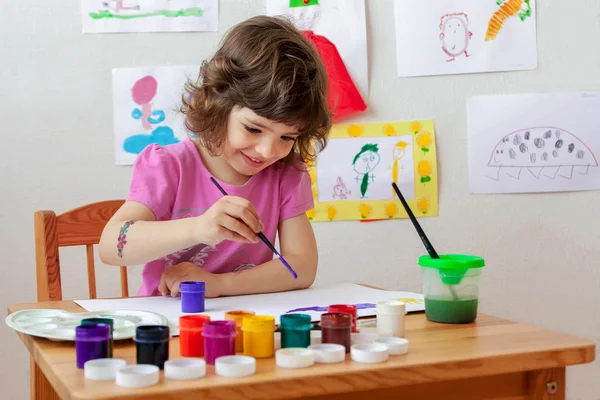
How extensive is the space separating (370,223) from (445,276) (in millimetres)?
1027

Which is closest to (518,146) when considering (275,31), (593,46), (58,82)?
(593,46)

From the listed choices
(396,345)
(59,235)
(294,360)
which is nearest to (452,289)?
(396,345)

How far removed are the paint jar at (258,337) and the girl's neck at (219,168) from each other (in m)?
0.70

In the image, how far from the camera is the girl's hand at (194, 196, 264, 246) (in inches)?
38.8

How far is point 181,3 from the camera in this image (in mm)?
1820

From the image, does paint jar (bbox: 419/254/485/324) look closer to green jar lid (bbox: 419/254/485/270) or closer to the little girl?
green jar lid (bbox: 419/254/485/270)

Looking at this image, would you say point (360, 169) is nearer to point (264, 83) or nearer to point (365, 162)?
point (365, 162)

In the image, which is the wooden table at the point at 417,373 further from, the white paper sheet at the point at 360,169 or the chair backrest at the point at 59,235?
the white paper sheet at the point at 360,169

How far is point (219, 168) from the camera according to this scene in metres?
1.37

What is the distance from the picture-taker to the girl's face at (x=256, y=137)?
1184 mm

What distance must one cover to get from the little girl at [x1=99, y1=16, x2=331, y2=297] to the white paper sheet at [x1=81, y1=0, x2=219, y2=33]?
448 millimetres

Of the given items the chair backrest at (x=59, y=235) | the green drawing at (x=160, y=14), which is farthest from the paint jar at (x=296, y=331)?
the green drawing at (x=160, y=14)

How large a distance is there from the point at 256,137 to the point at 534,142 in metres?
1.05

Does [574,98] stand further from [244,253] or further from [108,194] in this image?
[108,194]
